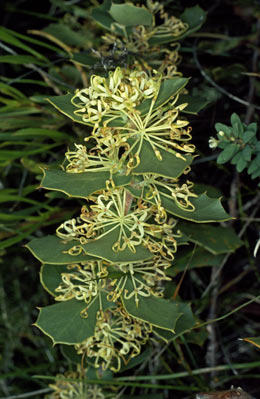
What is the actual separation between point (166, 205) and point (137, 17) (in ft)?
1.47

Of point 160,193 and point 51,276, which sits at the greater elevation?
point 160,193

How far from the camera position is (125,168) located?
81cm

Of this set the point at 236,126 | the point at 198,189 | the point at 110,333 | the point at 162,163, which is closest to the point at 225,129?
the point at 236,126

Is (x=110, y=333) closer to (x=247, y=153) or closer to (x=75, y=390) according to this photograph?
(x=75, y=390)

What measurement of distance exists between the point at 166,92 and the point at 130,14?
315 mm

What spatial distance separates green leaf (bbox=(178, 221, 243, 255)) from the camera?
113cm

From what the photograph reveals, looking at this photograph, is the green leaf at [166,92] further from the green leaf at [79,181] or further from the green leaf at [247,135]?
the green leaf at [247,135]

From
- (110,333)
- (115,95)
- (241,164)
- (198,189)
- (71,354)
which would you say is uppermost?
(115,95)

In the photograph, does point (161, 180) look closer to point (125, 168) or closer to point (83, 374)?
point (125, 168)

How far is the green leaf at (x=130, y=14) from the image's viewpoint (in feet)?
3.26

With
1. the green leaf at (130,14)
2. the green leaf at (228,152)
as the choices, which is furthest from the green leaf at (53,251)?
the green leaf at (130,14)

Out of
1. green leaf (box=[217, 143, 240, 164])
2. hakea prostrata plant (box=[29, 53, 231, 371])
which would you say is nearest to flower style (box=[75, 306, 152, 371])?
hakea prostrata plant (box=[29, 53, 231, 371])

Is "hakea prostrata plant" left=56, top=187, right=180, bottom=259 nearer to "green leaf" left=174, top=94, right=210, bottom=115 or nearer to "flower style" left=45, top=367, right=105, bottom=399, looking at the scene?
"green leaf" left=174, top=94, right=210, bottom=115

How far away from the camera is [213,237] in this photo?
1166 mm
